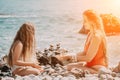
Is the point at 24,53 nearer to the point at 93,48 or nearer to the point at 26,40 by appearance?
the point at 26,40

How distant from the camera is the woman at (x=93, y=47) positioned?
3115mm

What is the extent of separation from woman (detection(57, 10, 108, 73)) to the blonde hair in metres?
0.33

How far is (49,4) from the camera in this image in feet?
11.6

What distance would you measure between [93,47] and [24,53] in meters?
0.50

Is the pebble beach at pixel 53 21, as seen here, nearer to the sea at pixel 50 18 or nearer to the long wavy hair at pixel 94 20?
the sea at pixel 50 18

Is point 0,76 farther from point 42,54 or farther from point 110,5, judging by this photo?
point 110,5

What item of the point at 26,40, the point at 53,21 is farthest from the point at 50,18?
the point at 26,40

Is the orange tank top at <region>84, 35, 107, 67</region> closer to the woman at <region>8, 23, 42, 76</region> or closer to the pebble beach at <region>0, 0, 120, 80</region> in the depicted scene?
the pebble beach at <region>0, 0, 120, 80</region>

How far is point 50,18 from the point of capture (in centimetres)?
351

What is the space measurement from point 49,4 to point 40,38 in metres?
0.30

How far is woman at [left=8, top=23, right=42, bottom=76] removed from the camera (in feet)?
9.99

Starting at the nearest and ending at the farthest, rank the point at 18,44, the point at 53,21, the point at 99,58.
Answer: the point at 18,44
the point at 99,58
the point at 53,21

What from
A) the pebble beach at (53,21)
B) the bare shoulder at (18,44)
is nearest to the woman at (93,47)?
the pebble beach at (53,21)

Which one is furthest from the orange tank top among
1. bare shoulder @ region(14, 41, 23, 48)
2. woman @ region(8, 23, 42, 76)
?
bare shoulder @ region(14, 41, 23, 48)
